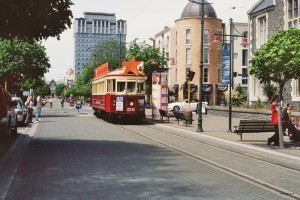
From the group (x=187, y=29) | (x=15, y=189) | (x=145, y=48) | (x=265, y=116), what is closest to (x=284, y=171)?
(x=15, y=189)

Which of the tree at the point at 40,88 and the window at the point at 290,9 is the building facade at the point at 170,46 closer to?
the tree at the point at 40,88

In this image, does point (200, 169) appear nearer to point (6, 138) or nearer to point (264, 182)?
point (264, 182)

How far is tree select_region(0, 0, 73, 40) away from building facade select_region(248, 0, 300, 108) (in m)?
23.1

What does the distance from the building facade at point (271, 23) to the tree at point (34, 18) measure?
23072mm

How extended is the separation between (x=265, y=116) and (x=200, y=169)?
65.7ft

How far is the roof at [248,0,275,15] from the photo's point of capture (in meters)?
38.1

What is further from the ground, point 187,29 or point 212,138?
point 187,29

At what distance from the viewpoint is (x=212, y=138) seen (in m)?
18.3

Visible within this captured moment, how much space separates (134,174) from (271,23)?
1267 inches

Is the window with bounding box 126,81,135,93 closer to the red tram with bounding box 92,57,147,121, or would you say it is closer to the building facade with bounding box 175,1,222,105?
the red tram with bounding box 92,57,147,121

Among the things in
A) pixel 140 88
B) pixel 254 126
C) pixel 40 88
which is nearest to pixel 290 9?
pixel 140 88

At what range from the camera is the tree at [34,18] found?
11808 mm

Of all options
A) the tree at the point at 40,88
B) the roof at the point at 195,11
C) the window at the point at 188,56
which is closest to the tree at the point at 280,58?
the tree at the point at 40,88

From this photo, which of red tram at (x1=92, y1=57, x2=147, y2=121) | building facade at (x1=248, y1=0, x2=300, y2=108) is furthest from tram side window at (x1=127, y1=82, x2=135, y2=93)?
building facade at (x1=248, y1=0, x2=300, y2=108)
